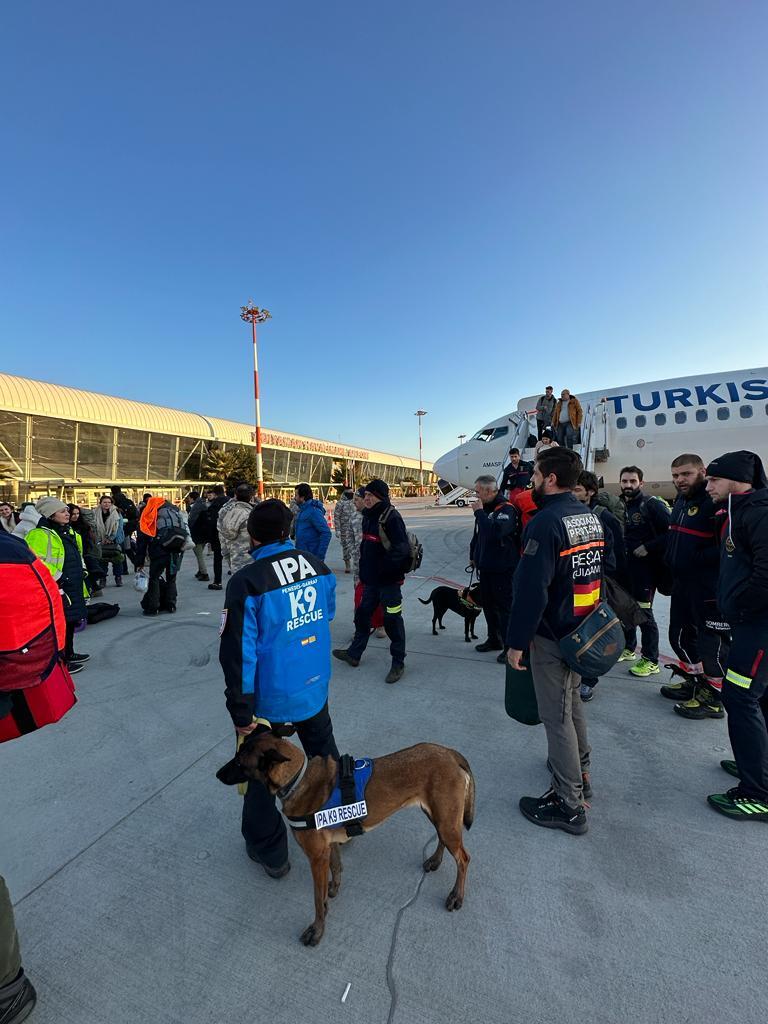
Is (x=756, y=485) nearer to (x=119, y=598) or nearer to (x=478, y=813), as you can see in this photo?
(x=478, y=813)

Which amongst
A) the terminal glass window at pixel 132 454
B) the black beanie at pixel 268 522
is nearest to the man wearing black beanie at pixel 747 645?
the black beanie at pixel 268 522

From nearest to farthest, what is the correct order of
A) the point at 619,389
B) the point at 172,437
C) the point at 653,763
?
1. the point at 653,763
2. the point at 619,389
3. the point at 172,437

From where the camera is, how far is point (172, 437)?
3794 centimetres

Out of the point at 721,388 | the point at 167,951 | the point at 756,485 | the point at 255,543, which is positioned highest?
the point at 721,388

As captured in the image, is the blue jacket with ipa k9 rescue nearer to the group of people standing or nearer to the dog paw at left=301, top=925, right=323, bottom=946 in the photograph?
the dog paw at left=301, top=925, right=323, bottom=946

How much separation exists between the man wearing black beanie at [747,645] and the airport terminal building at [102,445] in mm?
32096

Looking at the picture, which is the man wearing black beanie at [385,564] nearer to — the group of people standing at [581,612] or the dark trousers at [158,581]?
the group of people standing at [581,612]

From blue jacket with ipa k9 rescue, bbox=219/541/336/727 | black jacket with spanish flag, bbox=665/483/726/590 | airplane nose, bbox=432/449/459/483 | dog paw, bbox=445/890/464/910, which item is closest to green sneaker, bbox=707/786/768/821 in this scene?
black jacket with spanish flag, bbox=665/483/726/590

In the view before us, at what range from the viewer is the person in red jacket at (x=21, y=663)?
4.93 ft

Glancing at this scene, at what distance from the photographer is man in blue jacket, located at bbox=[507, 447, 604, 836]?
92.7 inches

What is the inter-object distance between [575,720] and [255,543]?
2.13m

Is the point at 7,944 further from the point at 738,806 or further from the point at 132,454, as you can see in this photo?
the point at 132,454

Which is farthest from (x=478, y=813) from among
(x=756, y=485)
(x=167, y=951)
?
(x=756, y=485)

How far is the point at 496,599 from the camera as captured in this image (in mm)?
4742
